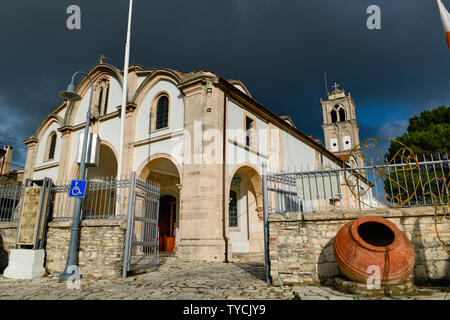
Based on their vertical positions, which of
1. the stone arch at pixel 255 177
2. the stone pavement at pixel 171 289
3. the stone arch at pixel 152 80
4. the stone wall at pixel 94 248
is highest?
the stone arch at pixel 152 80

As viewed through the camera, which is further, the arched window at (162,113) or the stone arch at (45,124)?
the stone arch at (45,124)

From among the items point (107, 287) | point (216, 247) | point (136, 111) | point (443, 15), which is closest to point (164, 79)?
point (136, 111)

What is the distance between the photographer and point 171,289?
538cm

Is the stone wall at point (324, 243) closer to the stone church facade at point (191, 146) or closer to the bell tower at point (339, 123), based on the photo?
the stone church facade at point (191, 146)

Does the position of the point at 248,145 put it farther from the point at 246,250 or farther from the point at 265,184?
the point at 265,184

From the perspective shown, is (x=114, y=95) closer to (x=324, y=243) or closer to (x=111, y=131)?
(x=111, y=131)

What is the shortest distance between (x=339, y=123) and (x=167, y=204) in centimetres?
3781

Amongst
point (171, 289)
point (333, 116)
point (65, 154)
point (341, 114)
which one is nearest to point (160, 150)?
point (171, 289)

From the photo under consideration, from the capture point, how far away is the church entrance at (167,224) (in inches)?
577

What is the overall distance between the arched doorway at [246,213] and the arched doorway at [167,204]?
289 centimetres

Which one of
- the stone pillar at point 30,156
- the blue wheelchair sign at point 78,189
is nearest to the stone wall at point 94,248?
the blue wheelchair sign at point 78,189

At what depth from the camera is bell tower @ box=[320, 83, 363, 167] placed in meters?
44.3

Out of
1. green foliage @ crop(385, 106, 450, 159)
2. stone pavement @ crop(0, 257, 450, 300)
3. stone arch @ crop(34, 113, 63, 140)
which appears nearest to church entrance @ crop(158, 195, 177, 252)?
stone pavement @ crop(0, 257, 450, 300)

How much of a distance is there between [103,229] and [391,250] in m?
6.24
